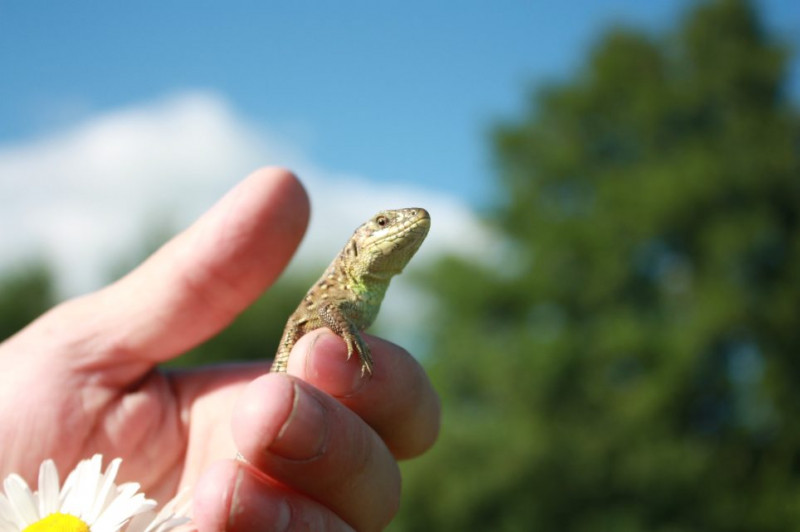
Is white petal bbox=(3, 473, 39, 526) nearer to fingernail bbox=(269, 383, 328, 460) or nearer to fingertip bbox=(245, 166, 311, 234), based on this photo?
fingernail bbox=(269, 383, 328, 460)

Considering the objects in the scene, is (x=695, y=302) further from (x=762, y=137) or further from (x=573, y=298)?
(x=762, y=137)

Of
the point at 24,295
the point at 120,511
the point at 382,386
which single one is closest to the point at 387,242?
the point at 382,386

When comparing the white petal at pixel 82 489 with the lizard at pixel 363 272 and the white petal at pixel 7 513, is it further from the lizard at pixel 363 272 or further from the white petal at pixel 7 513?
the lizard at pixel 363 272

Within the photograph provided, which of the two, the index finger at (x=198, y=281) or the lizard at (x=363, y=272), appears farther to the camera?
the index finger at (x=198, y=281)

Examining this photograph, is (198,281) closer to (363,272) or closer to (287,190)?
(287,190)

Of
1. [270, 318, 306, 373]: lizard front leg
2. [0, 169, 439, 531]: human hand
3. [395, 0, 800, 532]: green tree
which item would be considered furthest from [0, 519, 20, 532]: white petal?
[395, 0, 800, 532]: green tree

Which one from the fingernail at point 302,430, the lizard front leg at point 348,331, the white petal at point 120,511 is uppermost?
the lizard front leg at point 348,331

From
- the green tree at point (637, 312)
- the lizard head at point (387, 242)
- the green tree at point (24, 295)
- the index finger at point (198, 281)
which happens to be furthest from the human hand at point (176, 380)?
the green tree at point (24, 295)
